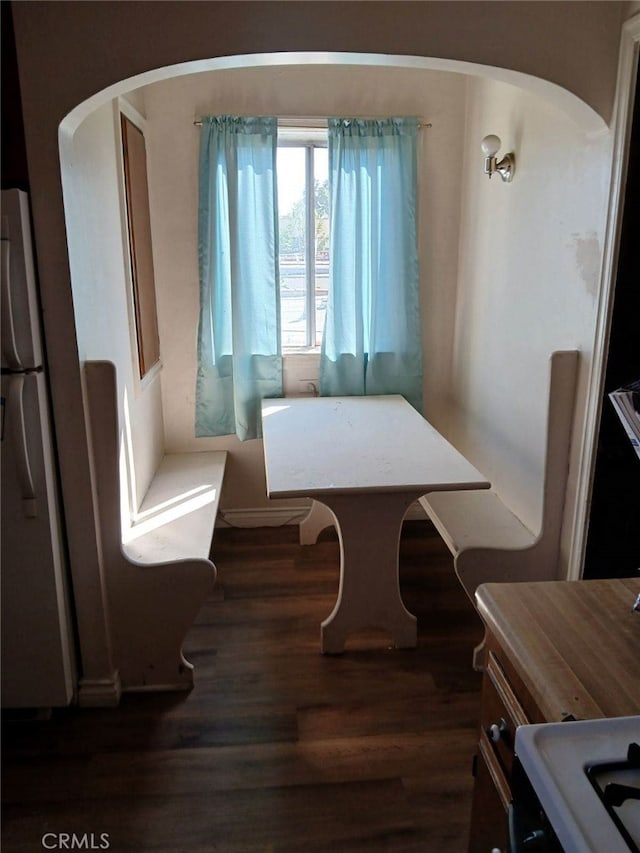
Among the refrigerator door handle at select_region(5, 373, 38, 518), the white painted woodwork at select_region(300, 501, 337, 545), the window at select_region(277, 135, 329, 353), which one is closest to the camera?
the refrigerator door handle at select_region(5, 373, 38, 518)

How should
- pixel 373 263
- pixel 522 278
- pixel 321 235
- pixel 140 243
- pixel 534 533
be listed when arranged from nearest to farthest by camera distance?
pixel 534 533, pixel 522 278, pixel 140 243, pixel 373 263, pixel 321 235

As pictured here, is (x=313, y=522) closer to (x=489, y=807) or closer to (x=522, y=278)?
(x=522, y=278)

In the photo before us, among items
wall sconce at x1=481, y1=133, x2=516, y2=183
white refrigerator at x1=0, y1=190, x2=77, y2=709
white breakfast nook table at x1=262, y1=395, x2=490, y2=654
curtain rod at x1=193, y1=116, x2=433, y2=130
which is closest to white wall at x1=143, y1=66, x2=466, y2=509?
curtain rod at x1=193, y1=116, x2=433, y2=130

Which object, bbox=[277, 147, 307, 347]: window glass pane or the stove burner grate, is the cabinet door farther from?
bbox=[277, 147, 307, 347]: window glass pane

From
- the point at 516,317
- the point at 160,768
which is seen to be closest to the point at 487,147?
the point at 516,317

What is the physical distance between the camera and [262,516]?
150 inches

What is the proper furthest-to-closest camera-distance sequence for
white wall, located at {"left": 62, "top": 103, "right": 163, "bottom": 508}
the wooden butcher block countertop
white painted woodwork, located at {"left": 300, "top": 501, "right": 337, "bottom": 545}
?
1. white painted woodwork, located at {"left": 300, "top": 501, "right": 337, "bottom": 545}
2. white wall, located at {"left": 62, "top": 103, "right": 163, "bottom": 508}
3. the wooden butcher block countertop

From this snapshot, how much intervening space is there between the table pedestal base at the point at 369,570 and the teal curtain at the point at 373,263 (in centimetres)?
131

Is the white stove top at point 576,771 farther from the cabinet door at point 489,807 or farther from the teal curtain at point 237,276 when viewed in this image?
the teal curtain at point 237,276

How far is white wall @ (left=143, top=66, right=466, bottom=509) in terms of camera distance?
3254 mm

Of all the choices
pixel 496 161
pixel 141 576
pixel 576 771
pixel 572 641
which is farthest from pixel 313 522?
pixel 576 771

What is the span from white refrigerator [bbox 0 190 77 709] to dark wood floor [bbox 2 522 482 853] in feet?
0.73

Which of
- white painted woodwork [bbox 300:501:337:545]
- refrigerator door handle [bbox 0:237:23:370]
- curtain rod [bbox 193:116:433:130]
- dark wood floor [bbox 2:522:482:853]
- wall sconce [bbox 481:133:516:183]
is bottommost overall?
dark wood floor [bbox 2:522:482:853]

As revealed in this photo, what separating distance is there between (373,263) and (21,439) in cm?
213
